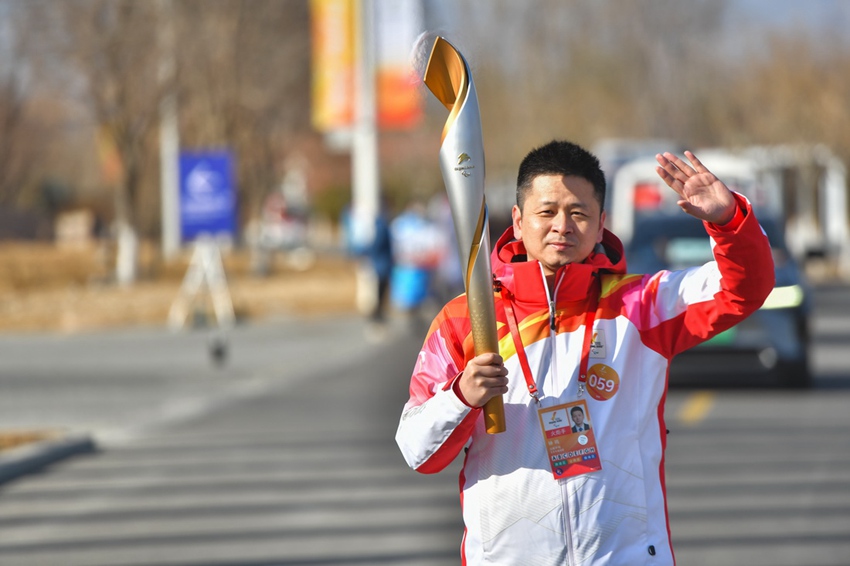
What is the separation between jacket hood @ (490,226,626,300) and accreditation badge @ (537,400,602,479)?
0.84 ft

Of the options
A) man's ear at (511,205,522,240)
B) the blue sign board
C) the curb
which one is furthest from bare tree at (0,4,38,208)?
man's ear at (511,205,522,240)

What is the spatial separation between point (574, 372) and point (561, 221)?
1.07 ft

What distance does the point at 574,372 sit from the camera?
3.45 metres

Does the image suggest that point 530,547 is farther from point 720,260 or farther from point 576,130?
point 576,130

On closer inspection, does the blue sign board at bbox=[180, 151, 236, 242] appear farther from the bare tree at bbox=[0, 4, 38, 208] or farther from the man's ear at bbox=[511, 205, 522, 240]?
the man's ear at bbox=[511, 205, 522, 240]

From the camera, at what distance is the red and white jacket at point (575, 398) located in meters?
3.42

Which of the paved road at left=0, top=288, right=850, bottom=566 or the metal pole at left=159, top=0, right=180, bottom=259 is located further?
the metal pole at left=159, top=0, right=180, bottom=259

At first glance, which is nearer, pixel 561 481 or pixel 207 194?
pixel 561 481

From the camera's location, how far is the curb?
10578 mm

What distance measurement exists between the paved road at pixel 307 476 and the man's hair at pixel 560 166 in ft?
14.0

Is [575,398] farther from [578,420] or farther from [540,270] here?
[540,270]

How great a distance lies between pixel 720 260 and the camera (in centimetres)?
346

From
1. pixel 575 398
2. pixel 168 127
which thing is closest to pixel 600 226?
pixel 575 398

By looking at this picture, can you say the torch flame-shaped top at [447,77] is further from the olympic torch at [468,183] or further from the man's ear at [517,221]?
the man's ear at [517,221]
